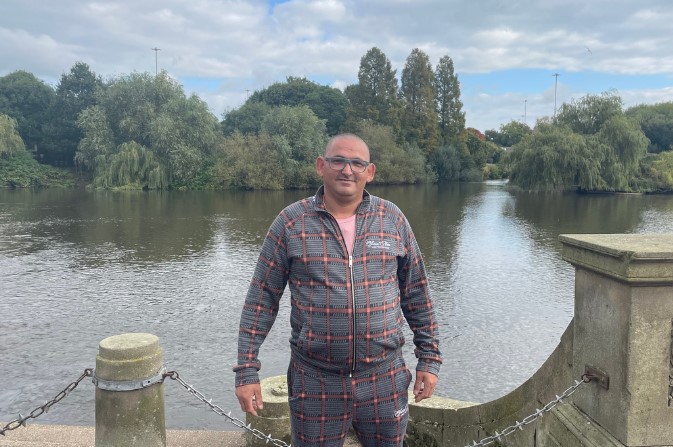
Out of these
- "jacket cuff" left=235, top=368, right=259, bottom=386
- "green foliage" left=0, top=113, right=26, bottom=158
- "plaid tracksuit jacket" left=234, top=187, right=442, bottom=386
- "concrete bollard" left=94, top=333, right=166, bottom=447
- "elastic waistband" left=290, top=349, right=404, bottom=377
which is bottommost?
"concrete bollard" left=94, top=333, right=166, bottom=447

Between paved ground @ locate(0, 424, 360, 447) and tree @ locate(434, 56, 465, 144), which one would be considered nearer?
paved ground @ locate(0, 424, 360, 447)

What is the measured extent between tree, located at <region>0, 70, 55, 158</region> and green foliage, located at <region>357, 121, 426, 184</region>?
1360 inches

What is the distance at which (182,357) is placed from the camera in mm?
8109

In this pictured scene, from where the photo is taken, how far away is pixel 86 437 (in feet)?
14.0

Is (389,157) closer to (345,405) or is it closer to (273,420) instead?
(273,420)

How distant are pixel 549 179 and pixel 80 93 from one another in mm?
51074

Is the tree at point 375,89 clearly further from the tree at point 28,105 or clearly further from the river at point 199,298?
the river at point 199,298

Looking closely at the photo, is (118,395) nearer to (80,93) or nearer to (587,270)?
(587,270)

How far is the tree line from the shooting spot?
131ft

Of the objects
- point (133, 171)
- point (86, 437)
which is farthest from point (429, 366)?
point (133, 171)

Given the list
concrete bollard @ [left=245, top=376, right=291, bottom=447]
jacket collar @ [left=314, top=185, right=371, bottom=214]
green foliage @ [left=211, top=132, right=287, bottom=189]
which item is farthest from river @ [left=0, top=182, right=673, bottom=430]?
green foliage @ [left=211, top=132, right=287, bottom=189]

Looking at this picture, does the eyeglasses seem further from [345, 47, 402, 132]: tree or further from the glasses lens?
[345, 47, 402, 132]: tree

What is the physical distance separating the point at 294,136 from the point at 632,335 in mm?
46372

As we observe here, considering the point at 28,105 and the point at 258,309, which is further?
the point at 28,105
